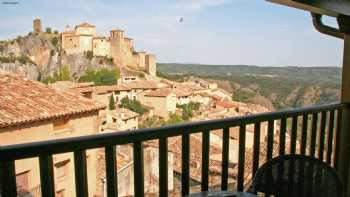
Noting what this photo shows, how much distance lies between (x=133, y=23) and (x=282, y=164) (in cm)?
5731

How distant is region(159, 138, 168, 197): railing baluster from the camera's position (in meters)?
1.52

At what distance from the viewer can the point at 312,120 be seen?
7.29 ft

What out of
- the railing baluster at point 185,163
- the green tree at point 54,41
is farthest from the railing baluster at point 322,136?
the green tree at point 54,41

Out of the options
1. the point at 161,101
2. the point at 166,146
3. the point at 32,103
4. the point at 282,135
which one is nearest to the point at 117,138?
the point at 166,146

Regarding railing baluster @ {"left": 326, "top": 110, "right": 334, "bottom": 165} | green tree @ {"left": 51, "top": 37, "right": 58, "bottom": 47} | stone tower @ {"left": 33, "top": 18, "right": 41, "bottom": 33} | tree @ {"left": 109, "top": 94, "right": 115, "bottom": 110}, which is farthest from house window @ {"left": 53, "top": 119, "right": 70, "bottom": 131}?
stone tower @ {"left": 33, "top": 18, "right": 41, "bottom": 33}

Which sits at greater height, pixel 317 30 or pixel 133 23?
pixel 133 23

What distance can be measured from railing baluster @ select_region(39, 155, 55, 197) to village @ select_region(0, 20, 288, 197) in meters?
0.35

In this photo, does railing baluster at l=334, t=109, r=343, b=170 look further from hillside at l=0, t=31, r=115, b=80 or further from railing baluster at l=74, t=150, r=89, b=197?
hillside at l=0, t=31, r=115, b=80

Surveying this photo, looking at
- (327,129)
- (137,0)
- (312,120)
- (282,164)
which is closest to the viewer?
(282,164)

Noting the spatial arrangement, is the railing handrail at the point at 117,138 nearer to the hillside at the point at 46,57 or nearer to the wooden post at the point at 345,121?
the wooden post at the point at 345,121

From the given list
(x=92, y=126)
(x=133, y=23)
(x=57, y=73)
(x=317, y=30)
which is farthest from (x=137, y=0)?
(x=317, y=30)

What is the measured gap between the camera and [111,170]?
1.39 meters

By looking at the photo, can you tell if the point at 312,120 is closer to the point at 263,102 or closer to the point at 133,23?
the point at 263,102

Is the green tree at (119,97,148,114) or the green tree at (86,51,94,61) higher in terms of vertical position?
the green tree at (86,51,94,61)
